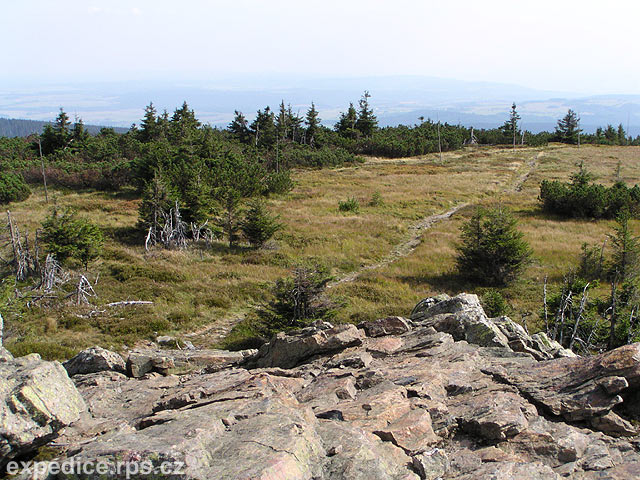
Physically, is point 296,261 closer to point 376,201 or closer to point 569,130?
point 376,201

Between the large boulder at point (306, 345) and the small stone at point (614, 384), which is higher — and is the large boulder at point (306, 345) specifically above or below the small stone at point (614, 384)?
below

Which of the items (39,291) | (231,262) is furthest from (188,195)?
(39,291)

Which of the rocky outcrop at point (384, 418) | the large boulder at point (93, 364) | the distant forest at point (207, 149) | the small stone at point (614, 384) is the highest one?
the distant forest at point (207, 149)

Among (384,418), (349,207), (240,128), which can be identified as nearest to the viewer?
(384,418)

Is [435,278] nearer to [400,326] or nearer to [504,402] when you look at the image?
[400,326]

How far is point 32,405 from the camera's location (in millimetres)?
6129

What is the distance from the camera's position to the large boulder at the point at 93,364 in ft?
35.8

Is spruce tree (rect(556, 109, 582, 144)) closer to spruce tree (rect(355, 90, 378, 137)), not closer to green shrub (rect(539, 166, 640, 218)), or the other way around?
spruce tree (rect(355, 90, 378, 137))

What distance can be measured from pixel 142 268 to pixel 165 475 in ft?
61.3

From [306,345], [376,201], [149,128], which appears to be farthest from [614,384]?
[149,128]

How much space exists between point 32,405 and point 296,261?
19195 mm

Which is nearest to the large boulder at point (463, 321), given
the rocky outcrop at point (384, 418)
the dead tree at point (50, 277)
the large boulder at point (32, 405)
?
the rocky outcrop at point (384, 418)

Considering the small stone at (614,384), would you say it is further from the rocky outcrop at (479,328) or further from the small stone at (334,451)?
the small stone at (334,451)

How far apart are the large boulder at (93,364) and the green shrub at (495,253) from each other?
17.8 metres
